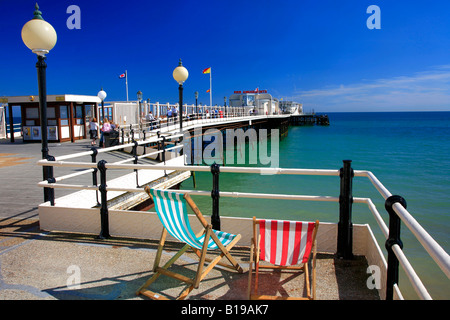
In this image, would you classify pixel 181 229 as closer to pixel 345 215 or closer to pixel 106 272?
pixel 106 272

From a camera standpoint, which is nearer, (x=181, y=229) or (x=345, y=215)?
(x=181, y=229)

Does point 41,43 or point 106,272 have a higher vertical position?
point 41,43

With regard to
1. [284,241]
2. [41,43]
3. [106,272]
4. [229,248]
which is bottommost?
[106,272]

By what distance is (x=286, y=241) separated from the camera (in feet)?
10.9

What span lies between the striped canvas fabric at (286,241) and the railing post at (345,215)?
0.85 m

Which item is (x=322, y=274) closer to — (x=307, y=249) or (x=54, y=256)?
(x=307, y=249)

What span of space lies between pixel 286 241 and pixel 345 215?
106cm

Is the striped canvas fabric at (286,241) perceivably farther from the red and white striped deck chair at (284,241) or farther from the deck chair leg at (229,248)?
the deck chair leg at (229,248)

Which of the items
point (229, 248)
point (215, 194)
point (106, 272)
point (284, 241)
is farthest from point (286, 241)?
point (106, 272)

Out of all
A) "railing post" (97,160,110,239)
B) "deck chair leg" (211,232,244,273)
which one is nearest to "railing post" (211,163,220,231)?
"deck chair leg" (211,232,244,273)

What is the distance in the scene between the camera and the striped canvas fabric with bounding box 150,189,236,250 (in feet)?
10.7

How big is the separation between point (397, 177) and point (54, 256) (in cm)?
2250

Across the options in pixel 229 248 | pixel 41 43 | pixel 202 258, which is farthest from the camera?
pixel 41 43
